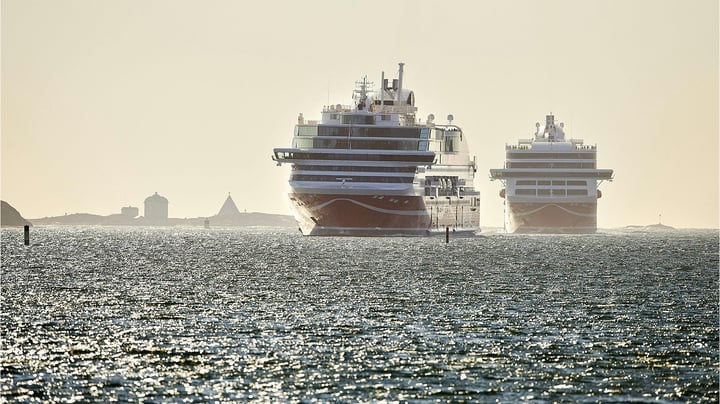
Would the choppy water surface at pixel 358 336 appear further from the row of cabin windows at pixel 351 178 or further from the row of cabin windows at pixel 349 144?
the row of cabin windows at pixel 349 144

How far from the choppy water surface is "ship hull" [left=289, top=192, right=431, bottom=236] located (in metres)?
53.6

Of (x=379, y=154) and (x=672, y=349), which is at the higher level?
(x=379, y=154)

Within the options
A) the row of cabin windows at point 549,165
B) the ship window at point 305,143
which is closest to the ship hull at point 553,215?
the row of cabin windows at point 549,165

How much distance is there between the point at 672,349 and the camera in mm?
37312

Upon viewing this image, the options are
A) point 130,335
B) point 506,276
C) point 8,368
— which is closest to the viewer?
point 8,368

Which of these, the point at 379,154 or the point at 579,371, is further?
the point at 379,154

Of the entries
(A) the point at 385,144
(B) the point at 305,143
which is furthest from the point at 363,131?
(B) the point at 305,143

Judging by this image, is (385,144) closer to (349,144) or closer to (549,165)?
(349,144)

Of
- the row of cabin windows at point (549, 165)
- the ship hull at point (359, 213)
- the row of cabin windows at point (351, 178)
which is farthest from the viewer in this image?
the row of cabin windows at point (549, 165)

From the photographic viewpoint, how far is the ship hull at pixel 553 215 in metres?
183

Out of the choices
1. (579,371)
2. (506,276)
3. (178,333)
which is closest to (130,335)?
(178,333)

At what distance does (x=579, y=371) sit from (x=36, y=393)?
1261 cm

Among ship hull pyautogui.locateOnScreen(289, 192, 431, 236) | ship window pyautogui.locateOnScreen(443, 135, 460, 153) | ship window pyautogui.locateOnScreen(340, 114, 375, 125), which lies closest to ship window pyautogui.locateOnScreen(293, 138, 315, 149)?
ship window pyautogui.locateOnScreen(340, 114, 375, 125)

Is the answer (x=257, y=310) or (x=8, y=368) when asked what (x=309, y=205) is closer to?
(x=257, y=310)
